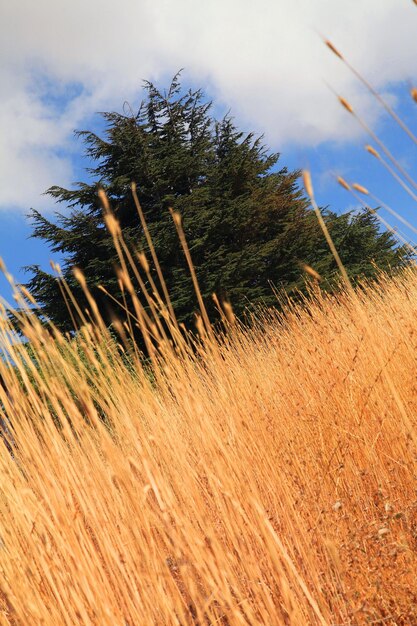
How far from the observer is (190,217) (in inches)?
416

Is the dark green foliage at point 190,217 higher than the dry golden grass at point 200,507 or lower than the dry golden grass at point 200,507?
higher

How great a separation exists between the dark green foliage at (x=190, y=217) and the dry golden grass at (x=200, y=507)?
749cm

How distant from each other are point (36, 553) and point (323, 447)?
1.29 metres

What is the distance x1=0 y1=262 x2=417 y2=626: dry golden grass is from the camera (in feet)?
3.74

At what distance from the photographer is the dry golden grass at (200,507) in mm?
1139

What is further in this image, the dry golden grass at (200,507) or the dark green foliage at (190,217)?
the dark green foliage at (190,217)

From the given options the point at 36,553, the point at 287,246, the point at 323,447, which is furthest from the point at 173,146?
the point at 36,553

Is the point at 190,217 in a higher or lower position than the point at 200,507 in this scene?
higher

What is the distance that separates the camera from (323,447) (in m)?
2.19

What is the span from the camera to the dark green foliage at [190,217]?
1036 cm

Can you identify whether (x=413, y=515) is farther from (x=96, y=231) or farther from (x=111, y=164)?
(x=111, y=164)

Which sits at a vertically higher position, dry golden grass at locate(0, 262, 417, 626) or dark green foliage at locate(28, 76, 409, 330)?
dark green foliage at locate(28, 76, 409, 330)

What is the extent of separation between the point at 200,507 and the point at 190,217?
9.52 m

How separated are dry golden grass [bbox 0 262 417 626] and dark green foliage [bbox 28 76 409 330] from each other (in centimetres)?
749
